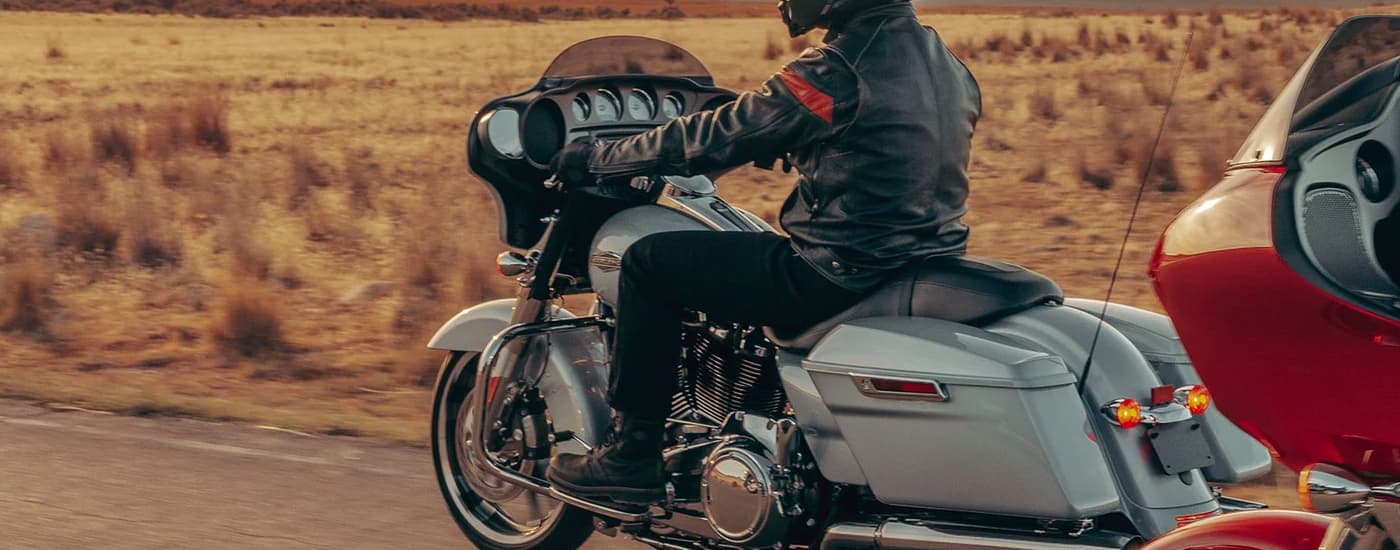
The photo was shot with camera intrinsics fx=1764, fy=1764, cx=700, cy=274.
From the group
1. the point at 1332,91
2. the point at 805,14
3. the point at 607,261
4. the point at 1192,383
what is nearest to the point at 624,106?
the point at 607,261

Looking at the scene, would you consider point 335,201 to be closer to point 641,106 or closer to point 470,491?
point 470,491

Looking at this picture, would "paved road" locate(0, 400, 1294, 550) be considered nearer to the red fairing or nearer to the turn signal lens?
the turn signal lens

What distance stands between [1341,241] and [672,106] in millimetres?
2785

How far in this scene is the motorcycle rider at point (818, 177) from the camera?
403cm

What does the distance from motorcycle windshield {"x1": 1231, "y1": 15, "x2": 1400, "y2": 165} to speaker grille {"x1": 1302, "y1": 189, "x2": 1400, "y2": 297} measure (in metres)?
0.09

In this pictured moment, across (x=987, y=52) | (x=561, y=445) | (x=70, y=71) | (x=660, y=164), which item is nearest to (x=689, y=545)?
(x=561, y=445)

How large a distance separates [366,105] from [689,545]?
840 inches

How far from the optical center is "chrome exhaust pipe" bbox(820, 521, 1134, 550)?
368 cm

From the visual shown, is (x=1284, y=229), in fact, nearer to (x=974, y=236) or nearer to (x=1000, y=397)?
(x=1000, y=397)

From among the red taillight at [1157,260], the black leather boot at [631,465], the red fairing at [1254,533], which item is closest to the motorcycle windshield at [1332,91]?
the red taillight at [1157,260]

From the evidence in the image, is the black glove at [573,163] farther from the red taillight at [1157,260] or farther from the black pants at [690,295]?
the red taillight at [1157,260]

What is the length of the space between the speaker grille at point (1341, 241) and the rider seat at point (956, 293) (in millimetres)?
1383

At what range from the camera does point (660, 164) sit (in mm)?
4344

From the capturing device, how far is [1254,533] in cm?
285
